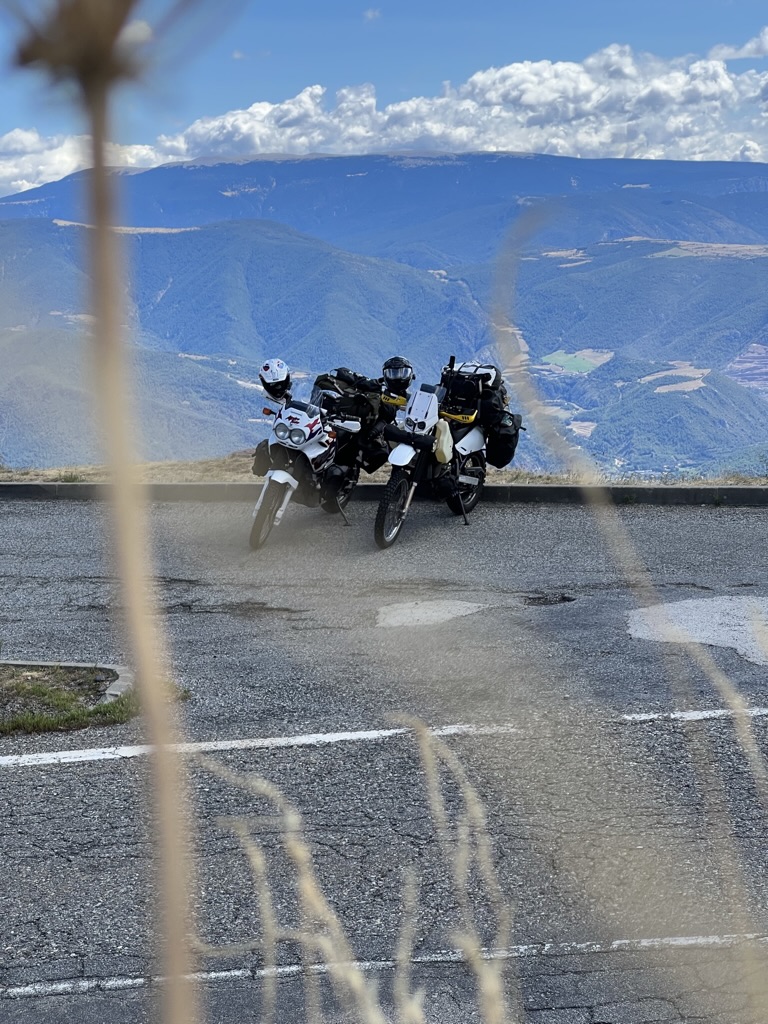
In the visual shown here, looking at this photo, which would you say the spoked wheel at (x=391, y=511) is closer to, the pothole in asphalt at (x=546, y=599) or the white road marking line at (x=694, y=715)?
the pothole in asphalt at (x=546, y=599)

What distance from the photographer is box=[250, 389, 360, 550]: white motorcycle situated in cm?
1016

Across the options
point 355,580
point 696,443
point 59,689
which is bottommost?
point 696,443

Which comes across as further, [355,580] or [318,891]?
[355,580]

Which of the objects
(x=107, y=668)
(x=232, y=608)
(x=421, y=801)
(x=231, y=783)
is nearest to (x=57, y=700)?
(x=107, y=668)

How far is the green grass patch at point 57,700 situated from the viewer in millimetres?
5770

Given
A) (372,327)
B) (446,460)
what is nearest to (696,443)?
(372,327)

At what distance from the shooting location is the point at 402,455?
403 inches

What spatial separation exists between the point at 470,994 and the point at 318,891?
2.63 ft

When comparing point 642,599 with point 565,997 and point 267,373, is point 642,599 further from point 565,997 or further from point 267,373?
point 565,997

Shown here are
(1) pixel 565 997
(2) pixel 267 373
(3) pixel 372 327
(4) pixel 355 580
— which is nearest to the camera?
(1) pixel 565 997

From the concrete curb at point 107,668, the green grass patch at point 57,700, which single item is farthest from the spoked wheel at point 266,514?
the green grass patch at point 57,700

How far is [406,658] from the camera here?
22.9 feet

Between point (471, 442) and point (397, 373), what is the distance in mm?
1010

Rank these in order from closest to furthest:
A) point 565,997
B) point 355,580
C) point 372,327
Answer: point 565,997, point 355,580, point 372,327
